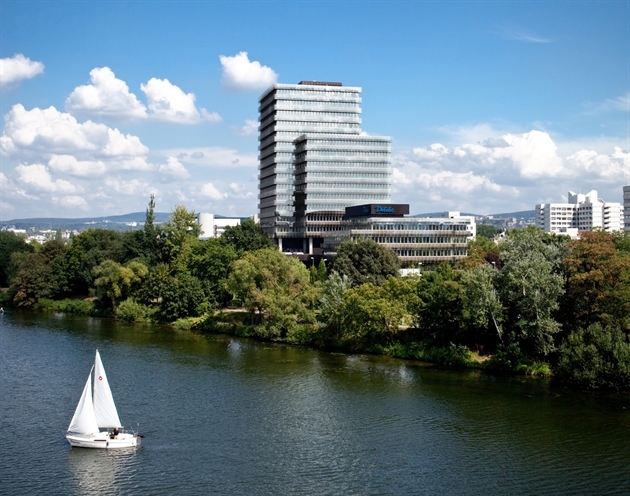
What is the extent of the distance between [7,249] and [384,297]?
118284 mm

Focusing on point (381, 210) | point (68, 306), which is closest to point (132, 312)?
point (68, 306)

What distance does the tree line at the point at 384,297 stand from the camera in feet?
247

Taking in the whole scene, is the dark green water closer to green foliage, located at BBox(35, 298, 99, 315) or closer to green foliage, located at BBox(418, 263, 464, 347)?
green foliage, located at BBox(418, 263, 464, 347)

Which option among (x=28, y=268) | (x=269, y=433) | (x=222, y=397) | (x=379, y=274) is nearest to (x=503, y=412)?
(x=269, y=433)

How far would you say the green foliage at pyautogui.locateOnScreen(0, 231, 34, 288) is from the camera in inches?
6752

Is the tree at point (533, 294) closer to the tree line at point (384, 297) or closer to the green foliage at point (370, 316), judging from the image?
the tree line at point (384, 297)

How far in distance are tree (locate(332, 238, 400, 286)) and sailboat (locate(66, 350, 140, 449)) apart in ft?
215

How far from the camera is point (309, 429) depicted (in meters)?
58.6

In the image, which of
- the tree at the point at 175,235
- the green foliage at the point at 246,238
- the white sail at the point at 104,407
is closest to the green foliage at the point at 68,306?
the tree at the point at 175,235

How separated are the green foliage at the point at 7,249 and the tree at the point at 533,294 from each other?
129 meters

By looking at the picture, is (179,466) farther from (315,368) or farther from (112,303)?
(112,303)

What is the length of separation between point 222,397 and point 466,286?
3341 centimetres

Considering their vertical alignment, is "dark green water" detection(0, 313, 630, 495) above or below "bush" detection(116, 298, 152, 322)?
below

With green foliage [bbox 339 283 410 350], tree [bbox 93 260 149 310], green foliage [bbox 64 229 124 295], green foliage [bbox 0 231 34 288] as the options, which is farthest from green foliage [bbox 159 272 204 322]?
green foliage [bbox 0 231 34 288]
